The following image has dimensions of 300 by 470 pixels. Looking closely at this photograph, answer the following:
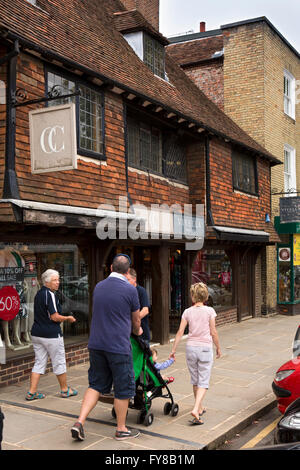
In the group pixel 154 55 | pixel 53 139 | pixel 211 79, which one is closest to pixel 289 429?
pixel 53 139

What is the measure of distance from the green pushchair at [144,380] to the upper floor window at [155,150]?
221 inches

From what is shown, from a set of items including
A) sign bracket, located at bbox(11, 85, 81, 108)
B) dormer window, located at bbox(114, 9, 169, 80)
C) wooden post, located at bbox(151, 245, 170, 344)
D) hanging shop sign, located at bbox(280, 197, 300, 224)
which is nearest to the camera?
sign bracket, located at bbox(11, 85, 81, 108)

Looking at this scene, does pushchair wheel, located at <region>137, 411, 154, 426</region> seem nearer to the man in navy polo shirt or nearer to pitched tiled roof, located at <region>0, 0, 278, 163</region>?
the man in navy polo shirt

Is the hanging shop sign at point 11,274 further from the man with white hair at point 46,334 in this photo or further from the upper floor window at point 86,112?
the upper floor window at point 86,112

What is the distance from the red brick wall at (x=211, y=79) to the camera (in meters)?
17.9

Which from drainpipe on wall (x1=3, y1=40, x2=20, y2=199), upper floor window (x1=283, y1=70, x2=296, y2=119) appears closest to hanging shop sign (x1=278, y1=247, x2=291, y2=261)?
upper floor window (x1=283, y1=70, x2=296, y2=119)

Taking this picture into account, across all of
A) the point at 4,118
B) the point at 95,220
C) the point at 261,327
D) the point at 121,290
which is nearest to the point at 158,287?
the point at 95,220

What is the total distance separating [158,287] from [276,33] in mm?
11402

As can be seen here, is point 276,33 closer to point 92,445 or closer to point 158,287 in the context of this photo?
point 158,287

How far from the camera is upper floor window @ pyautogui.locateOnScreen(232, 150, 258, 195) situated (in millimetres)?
14617

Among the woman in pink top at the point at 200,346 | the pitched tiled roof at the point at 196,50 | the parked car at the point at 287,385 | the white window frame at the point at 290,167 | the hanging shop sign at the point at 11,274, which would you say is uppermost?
the pitched tiled roof at the point at 196,50

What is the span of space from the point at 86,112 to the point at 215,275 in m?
7.00

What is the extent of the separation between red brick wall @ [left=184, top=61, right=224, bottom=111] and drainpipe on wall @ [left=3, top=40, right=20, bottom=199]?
1167 centimetres

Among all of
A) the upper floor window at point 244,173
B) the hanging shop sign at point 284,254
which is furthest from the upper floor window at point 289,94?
the hanging shop sign at point 284,254
